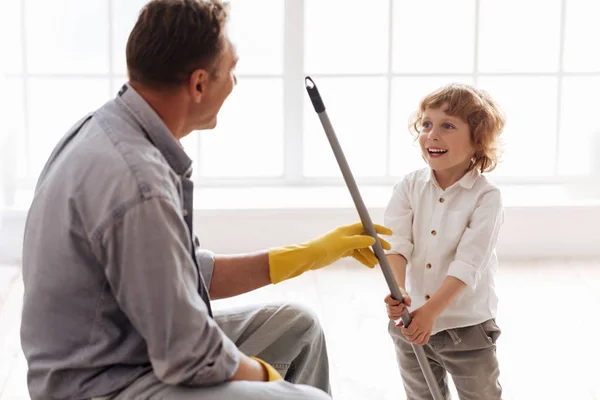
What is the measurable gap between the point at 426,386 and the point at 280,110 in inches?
80.6

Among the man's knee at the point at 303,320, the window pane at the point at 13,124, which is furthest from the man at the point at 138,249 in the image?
the window pane at the point at 13,124

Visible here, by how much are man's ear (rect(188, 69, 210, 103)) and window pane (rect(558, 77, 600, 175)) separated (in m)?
2.74

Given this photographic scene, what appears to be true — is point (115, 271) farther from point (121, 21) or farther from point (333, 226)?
point (121, 21)

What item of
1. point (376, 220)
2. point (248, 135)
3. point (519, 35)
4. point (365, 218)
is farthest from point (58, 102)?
point (365, 218)

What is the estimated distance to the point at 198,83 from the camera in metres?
1.75

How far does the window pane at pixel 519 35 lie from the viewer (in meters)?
4.10

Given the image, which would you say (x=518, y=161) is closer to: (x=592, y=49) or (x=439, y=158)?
(x=592, y=49)

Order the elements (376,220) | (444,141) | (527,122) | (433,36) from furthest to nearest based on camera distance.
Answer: (527,122), (433,36), (376,220), (444,141)

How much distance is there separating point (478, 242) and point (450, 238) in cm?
7

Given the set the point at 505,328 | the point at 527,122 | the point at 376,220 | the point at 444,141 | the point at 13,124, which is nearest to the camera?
the point at 444,141

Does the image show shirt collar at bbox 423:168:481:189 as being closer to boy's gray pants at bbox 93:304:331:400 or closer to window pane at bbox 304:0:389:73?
boy's gray pants at bbox 93:304:331:400

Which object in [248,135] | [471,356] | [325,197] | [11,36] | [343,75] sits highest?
[11,36]

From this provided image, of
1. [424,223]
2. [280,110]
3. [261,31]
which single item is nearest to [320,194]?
[280,110]

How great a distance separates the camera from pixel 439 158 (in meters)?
2.20
